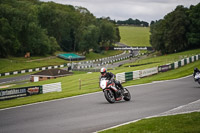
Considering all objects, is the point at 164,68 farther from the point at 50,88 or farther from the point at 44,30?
the point at 44,30

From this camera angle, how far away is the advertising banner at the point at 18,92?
84.5ft

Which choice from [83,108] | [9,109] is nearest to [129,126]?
[83,108]

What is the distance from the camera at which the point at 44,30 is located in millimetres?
97188

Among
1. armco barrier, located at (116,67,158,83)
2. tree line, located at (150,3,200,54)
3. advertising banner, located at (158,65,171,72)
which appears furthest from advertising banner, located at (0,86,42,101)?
tree line, located at (150,3,200,54)

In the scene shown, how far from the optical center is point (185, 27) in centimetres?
9275

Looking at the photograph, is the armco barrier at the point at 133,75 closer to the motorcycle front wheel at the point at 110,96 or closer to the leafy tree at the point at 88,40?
the motorcycle front wheel at the point at 110,96

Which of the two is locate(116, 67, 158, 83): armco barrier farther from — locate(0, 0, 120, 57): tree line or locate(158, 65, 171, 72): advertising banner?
locate(0, 0, 120, 57): tree line

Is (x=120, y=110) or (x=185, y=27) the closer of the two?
(x=120, y=110)

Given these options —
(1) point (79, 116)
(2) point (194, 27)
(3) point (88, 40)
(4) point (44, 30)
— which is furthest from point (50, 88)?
(3) point (88, 40)

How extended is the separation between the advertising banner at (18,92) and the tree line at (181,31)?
68.5 m

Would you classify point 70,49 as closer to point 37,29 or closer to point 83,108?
point 37,29

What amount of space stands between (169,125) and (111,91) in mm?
7130

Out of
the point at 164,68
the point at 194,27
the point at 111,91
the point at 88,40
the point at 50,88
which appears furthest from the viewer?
the point at 88,40

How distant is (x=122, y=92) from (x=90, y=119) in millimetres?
5057
